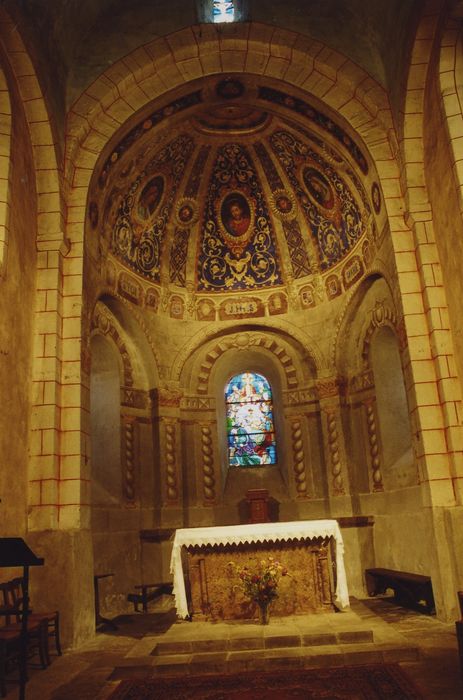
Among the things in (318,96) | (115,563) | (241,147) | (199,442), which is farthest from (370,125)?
(115,563)

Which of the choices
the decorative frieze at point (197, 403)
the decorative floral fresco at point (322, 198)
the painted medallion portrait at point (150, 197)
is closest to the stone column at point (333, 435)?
the decorative frieze at point (197, 403)

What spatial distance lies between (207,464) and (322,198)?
6.15 meters

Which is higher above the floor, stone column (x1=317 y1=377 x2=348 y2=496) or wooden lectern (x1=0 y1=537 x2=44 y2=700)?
stone column (x1=317 y1=377 x2=348 y2=496)

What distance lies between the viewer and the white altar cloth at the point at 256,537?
335 inches

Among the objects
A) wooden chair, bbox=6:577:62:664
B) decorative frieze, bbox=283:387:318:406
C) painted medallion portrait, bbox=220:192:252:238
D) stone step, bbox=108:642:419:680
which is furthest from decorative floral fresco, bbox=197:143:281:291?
stone step, bbox=108:642:419:680

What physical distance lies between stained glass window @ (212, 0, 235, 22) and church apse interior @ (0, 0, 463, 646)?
0.20m

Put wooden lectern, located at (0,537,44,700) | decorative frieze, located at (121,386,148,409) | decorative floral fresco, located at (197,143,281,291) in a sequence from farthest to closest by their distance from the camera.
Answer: decorative floral fresco, located at (197,143,281,291) → decorative frieze, located at (121,386,148,409) → wooden lectern, located at (0,537,44,700)

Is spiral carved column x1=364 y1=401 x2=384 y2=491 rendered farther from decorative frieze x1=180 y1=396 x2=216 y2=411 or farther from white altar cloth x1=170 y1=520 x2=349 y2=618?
white altar cloth x1=170 y1=520 x2=349 y2=618

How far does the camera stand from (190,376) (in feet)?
44.7

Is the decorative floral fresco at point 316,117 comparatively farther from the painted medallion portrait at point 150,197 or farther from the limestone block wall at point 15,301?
the limestone block wall at point 15,301

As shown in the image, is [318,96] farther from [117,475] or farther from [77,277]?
[117,475]

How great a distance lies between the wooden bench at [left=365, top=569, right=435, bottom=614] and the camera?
8.98m

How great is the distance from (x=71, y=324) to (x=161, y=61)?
16.0 ft

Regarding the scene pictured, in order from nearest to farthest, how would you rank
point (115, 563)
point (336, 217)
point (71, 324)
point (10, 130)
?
point (10, 130), point (71, 324), point (115, 563), point (336, 217)
